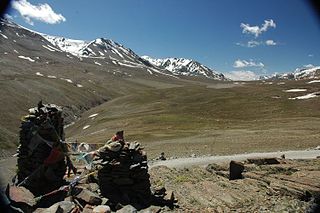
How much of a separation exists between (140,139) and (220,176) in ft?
111

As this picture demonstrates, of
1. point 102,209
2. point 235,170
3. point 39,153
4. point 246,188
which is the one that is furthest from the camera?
point 235,170

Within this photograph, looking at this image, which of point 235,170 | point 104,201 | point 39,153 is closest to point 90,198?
point 104,201

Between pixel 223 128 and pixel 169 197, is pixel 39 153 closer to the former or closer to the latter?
pixel 169 197

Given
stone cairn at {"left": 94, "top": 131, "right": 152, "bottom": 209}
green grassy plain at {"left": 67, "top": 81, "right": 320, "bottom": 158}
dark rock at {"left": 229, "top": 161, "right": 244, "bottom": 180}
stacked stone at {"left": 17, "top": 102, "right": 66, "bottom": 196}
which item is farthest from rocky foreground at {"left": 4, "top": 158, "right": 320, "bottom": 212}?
green grassy plain at {"left": 67, "top": 81, "right": 320, "bottom": 158}

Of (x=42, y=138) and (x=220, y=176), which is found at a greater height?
(x=42, y=138)

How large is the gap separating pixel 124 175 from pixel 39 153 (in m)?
5.49

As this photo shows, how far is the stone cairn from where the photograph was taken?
66.8 ft

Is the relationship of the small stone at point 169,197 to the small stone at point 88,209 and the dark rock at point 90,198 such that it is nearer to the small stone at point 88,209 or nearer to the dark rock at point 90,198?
the dark rock at point 90,198

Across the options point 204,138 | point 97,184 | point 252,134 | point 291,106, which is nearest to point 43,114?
point 97,184

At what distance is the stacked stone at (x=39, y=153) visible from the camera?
22250mm

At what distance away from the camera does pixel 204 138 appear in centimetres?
5794

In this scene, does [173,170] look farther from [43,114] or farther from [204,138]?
[204,138]

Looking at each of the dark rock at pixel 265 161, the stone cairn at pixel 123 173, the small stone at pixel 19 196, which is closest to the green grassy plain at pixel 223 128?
the dark rock at pixel 265 161

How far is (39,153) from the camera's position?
74.4 feet
